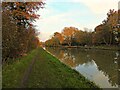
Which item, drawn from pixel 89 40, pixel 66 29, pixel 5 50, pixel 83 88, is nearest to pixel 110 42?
pixel 89 40

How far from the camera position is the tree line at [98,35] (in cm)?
6179

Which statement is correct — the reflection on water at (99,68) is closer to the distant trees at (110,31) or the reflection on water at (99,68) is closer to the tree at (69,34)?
the distant trees at (110,31)

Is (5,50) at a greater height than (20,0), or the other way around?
(20,0)

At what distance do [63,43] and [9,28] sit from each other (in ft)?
352

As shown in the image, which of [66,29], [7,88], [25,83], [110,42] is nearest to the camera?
[7,88]

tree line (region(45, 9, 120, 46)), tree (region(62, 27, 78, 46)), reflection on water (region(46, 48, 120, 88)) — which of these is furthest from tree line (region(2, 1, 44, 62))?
tree (region(62, 27, 78, 46))

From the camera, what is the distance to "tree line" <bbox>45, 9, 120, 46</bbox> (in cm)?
6179

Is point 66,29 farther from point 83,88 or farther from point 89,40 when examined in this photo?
point 83,88

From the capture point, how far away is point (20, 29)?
921 inches

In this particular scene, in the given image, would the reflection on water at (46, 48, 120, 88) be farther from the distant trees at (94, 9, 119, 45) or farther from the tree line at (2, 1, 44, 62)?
the distant trees at (94, 9, 119, 45)

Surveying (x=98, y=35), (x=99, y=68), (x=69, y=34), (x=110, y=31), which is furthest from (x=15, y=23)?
(x=69, y=34)

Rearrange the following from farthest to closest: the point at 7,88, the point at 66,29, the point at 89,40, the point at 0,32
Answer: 1. the point at 66,29
2. the point at 89,40
3. the point at 0,32
4. the point at 7,88

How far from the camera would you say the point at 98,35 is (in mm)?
75188

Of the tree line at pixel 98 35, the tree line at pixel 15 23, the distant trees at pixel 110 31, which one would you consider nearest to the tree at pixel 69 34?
the tree line at pixel 98 35
